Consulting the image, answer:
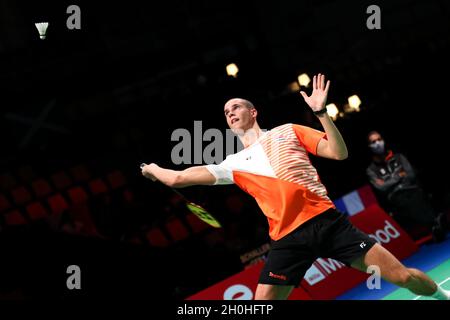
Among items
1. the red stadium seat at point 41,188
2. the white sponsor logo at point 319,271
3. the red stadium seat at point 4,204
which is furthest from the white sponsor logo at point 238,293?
the red stadium seat at point 4,204

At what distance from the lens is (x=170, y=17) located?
12.8 metres

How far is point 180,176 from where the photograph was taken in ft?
12.5

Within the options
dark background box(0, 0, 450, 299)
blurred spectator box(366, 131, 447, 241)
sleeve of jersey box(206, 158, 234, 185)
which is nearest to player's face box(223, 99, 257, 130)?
sleeve of jersey box(206, 158, 234, 185)

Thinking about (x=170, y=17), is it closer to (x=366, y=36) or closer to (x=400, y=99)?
(x=366, y=36)

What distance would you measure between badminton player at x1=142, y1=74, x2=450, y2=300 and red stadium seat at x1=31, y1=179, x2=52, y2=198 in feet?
23.0

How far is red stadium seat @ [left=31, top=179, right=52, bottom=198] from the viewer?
1045 centimetres

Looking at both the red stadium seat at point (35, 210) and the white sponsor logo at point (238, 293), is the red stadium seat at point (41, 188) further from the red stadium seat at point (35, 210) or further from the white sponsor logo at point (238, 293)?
the white sponsor logo at point (238, 293)

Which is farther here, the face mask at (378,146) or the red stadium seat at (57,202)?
the red stadium seat at (57,202)

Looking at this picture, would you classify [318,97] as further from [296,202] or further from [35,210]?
[35,210]

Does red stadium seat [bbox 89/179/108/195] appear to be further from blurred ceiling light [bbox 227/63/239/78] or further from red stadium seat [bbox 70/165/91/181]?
blurred ceiling light [bbox 227/63/239/78]

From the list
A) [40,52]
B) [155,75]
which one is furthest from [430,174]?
[40,52]

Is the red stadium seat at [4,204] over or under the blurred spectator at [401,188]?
over

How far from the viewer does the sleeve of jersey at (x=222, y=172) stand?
3.97m
